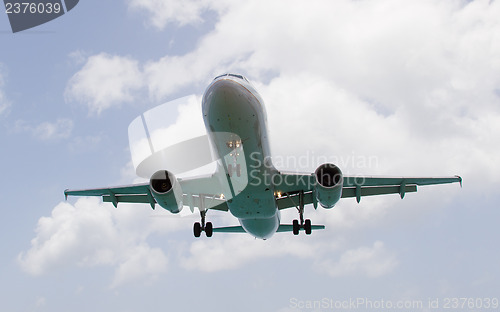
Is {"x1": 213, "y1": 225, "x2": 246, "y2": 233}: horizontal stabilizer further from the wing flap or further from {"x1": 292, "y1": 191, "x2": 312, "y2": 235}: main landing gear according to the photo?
the wing flap

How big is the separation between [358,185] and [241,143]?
7.52m

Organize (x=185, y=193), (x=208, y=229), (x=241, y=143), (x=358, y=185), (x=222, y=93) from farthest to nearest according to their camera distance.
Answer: (x=208, y=229) → (x=185, y=193) → (x=358, y=185) → (x=241, y=143) → (x=222, y=93)

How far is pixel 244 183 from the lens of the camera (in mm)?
19547

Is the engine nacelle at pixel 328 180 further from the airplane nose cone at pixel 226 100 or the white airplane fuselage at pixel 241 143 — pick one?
the airplane nose cone at pixel 226 100

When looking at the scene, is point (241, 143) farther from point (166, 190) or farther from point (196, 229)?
point (196, 229)

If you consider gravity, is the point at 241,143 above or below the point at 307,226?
above

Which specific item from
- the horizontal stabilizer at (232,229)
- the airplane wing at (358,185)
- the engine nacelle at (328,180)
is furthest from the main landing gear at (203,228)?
the engine nacelle at (328,180)

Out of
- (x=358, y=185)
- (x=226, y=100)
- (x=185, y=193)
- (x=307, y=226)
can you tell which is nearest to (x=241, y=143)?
(x=226, y=100)

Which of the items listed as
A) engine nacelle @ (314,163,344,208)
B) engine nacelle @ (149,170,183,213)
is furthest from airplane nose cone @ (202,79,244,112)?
engine nacelle @ (314,163,344,208)

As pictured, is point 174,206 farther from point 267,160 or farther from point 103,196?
point 103,196

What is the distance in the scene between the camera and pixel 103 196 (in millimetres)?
25375

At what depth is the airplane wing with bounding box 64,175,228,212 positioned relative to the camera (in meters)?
22.0

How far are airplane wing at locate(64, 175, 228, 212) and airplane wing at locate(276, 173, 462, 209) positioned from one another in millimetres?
3061

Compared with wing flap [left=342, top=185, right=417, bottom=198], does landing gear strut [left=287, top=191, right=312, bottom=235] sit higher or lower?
lower
